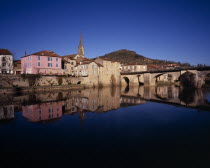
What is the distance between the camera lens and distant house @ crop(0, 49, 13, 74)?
4753 centimetres

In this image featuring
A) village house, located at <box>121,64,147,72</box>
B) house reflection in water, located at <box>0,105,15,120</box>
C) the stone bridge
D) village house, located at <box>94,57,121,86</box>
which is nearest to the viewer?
house reflection in water, located at <box>0,105,15,120</box>

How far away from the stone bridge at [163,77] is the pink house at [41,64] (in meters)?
29.5

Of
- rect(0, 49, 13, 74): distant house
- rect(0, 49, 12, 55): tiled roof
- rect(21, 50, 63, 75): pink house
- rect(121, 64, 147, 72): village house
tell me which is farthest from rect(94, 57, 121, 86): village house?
rect(0, 49, 12, 55): tiled roof

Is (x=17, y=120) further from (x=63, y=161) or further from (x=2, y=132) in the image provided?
(x=63, y=161)

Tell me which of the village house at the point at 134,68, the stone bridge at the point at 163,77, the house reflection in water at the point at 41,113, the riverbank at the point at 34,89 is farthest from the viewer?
the village house at the point at 134,68

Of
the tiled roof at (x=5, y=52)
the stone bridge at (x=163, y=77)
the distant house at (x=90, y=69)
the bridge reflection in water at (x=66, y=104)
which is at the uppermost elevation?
the tiled roof at (x=5, y=52)

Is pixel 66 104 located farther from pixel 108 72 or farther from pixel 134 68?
pixel 134 68

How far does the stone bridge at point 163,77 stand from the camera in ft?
145

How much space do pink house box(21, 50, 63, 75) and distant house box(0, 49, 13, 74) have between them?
502 centimetres

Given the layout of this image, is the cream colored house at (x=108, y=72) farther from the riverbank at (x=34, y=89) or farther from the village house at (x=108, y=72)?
the riverbank at (x=34, y=89)

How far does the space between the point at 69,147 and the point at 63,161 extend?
52.4 inches

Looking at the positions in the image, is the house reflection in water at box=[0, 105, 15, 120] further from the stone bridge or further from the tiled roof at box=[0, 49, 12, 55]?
the stone bridge

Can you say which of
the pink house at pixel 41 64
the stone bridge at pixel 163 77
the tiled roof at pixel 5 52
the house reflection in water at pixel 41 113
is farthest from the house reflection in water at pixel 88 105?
the tiled roof at pixel 5 52

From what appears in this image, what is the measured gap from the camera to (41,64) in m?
44.5
